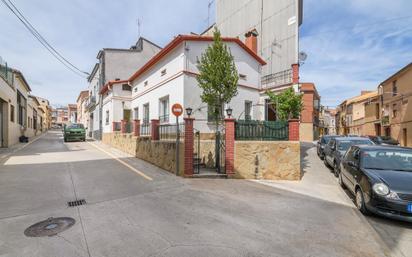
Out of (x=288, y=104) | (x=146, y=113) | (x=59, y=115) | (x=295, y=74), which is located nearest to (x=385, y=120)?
(x=295, y=74)

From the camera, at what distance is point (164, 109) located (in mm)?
15055

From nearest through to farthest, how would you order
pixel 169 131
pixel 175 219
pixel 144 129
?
pixel 175 219 < pixel 169 131 < pixel 144 129

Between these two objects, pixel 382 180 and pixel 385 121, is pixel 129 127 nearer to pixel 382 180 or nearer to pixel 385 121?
pixel 382 180

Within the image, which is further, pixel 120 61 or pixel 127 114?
pixel 120 61

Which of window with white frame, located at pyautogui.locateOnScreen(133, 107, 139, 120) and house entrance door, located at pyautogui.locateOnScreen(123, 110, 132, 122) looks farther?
house entrance door, located at pyautogui.locateOnScreen(123, 110, 132, 122)

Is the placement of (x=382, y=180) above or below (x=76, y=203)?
above

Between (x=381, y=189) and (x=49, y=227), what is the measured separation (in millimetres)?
6388

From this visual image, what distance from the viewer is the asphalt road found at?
380 cm

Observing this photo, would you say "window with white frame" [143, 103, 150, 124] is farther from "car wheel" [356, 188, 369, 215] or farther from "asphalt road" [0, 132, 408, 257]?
"car wheel" [356, 188, 369, 215]

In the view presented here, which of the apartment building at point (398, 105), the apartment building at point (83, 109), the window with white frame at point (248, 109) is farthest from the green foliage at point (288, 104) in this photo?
the apartment building at point (83, 109)

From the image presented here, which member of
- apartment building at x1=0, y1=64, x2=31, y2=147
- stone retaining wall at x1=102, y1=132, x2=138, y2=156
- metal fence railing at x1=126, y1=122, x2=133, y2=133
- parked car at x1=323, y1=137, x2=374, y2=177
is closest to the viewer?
parked car at x1=323, y1=137, x2=374, y2=177

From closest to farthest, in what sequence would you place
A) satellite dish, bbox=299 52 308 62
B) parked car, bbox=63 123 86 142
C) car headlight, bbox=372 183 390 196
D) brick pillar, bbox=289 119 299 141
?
car headlight, bbox=372 183 390 196 < brick pillar, bbox=289 119 299 141 < satellite dish, bbox=299 52 308 62 < parked car, bbox=63 123 86 142

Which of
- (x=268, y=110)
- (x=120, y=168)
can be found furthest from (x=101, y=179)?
(x=268, y=110)

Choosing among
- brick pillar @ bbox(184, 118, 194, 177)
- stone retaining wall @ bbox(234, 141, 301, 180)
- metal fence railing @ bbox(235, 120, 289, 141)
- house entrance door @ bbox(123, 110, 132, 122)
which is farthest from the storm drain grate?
house entrance door @ bbox(123, 110, 132, 122)
